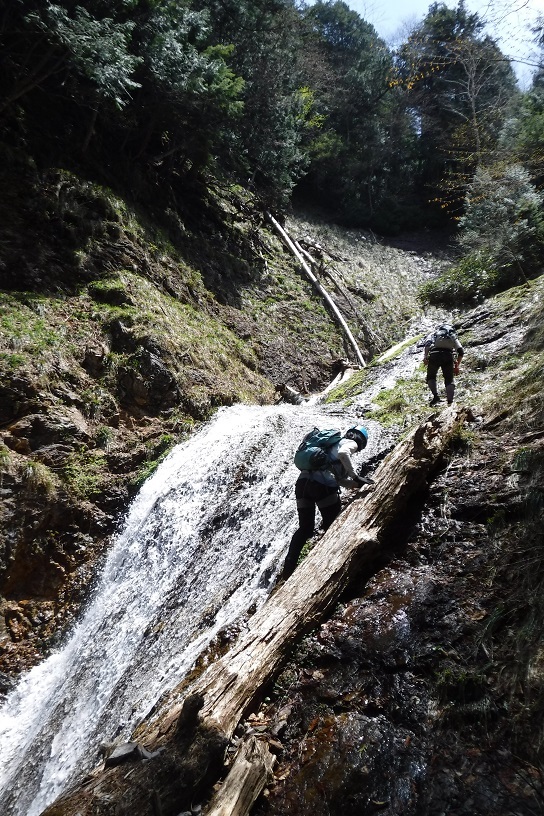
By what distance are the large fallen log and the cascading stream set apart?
0.96 meters

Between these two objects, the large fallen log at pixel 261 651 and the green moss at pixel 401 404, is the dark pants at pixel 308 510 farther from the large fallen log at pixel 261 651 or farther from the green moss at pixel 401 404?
the green moss at pixel 401 404

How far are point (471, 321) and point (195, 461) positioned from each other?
26.7ft

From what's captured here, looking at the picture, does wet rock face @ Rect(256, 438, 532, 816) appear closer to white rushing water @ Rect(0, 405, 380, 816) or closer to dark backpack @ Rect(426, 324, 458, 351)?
white rushing water @ Rect(0, 405, 380, 816)

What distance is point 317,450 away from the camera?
208 inches

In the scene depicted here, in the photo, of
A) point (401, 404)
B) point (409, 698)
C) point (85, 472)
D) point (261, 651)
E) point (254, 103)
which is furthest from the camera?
point (254, 103)

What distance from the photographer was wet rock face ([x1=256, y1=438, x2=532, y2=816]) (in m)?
2.84

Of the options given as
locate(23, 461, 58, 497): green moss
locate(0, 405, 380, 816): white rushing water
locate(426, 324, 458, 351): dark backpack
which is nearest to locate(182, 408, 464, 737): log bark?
locate(0, 405, 380, 816): white rushing water

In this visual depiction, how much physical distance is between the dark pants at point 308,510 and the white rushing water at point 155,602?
353 millimetres

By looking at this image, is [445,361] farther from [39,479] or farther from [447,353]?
[39,479]

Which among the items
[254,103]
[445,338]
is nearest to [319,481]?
[445,338]

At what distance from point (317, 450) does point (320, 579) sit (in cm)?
140

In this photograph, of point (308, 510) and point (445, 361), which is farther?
point (445, 361)

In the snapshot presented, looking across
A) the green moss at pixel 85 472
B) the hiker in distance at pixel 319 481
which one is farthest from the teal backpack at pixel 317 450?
the green moss at pixel 85 472

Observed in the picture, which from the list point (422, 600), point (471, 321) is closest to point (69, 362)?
point (422, 600)
